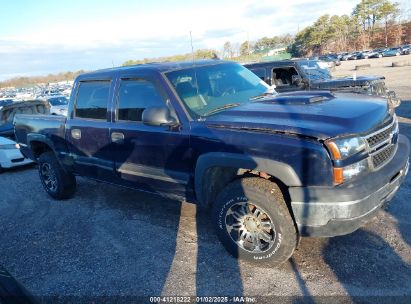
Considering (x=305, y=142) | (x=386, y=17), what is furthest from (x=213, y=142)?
(x=386, y=17)

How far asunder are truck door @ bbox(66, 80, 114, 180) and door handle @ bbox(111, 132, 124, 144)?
0.32 ft

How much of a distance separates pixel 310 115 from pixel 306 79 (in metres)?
5.91

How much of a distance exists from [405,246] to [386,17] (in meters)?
86.0

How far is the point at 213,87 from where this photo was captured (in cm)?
410

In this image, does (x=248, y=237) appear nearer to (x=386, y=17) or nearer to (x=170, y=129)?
(x=170, y=129)

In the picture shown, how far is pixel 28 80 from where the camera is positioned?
344 ft

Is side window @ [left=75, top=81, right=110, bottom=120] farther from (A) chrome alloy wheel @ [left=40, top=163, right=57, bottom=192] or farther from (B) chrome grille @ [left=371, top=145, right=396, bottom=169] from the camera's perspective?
(B) chrome grille @ [left=371, top=145, right=396, bottom=169]

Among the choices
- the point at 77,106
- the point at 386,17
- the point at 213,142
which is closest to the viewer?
the point at 213,142

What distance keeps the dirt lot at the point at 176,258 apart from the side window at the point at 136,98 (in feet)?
4.73

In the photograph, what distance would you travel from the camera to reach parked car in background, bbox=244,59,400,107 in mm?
8375

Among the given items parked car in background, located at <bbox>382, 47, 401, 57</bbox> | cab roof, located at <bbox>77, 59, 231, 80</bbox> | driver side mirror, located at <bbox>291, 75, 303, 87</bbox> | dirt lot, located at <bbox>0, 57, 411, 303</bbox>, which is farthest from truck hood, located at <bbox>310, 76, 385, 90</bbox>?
parked car in background, located at <bbox>382, 47, 401, 57</bbox>

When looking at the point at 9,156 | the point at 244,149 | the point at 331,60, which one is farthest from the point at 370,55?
the point at 244,149

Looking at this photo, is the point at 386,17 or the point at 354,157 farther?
the point at 386,17

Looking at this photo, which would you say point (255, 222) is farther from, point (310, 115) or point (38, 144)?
point (38, 144)
